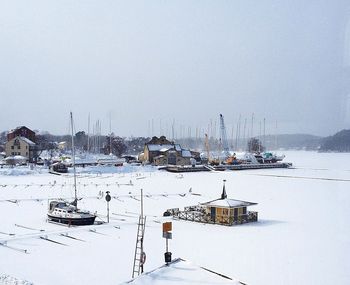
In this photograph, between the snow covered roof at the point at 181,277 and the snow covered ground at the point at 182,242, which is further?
the snow covered ground at the point at 182,242

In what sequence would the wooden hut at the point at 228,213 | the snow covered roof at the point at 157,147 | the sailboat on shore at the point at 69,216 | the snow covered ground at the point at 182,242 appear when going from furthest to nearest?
the snow covered roof at the point at 157,147, the wooden hut at the point at 228,213, the sailboat on shore at the point at 69,216, the snow covered ground at the point at 182,242

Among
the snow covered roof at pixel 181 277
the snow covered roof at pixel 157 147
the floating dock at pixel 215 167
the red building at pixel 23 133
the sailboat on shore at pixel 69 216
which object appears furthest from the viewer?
the red building at pixel 23 133

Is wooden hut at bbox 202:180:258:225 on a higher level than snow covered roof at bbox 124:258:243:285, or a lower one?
lower

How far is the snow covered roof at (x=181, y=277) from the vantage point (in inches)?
464

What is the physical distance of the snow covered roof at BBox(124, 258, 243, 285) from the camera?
11.8 meters

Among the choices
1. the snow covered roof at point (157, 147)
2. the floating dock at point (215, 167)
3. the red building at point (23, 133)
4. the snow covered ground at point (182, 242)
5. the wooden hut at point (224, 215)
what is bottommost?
the snow covered ground at point (182, 242)

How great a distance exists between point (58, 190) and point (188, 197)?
53.1 ft

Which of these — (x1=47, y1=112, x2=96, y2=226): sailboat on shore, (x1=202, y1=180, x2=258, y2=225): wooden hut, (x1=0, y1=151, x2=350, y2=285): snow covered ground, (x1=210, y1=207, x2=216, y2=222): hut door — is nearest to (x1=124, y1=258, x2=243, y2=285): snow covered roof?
(x1=0, y1=151, x2=350, y2=285): snow covered ground

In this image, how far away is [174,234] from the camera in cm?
2525

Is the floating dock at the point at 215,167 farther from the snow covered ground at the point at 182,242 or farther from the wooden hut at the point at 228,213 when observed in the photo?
the wooden hut at the point at 228,213

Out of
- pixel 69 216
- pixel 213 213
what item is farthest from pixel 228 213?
pixel 69 216

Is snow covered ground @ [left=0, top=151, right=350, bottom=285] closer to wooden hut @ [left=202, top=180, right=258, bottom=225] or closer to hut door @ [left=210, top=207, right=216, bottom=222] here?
wooden hut @ [left=202, top=180, right=258, bottom=225]

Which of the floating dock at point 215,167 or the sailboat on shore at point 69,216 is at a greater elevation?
the floating dock at point 215,167

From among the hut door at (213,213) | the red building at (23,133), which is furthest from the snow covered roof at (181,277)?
the red building at (23,133)
